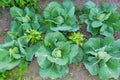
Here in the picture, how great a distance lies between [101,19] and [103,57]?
576 millimetres

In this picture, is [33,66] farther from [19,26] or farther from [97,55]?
[97,55]

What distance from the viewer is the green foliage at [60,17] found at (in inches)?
174

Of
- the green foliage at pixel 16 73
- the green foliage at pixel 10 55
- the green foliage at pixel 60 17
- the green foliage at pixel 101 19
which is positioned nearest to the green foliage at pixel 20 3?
the green foliage at pixel 60 17

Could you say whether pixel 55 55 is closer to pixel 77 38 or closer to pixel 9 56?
pixel 77 38

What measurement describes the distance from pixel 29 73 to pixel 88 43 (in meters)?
0.91

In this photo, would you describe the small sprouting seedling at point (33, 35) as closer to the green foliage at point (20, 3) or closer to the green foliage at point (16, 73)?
the green foliage at point (16, 73)

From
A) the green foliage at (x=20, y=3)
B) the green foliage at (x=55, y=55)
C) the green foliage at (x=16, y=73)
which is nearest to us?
the green foliage at (x=55, y=55)

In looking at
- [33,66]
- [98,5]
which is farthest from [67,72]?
[98,5]

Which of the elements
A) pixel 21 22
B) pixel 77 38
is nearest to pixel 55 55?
pixel 77 38

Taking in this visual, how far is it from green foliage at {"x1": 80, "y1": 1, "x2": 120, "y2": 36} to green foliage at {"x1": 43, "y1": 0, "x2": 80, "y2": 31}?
0.20 meters

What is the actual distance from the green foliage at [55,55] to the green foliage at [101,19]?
0.42m

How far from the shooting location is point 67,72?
425cm

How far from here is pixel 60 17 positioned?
4.40 metres

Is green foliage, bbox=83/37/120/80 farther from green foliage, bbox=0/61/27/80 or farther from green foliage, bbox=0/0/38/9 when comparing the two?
green foliage, bbox=0/0/38/9
